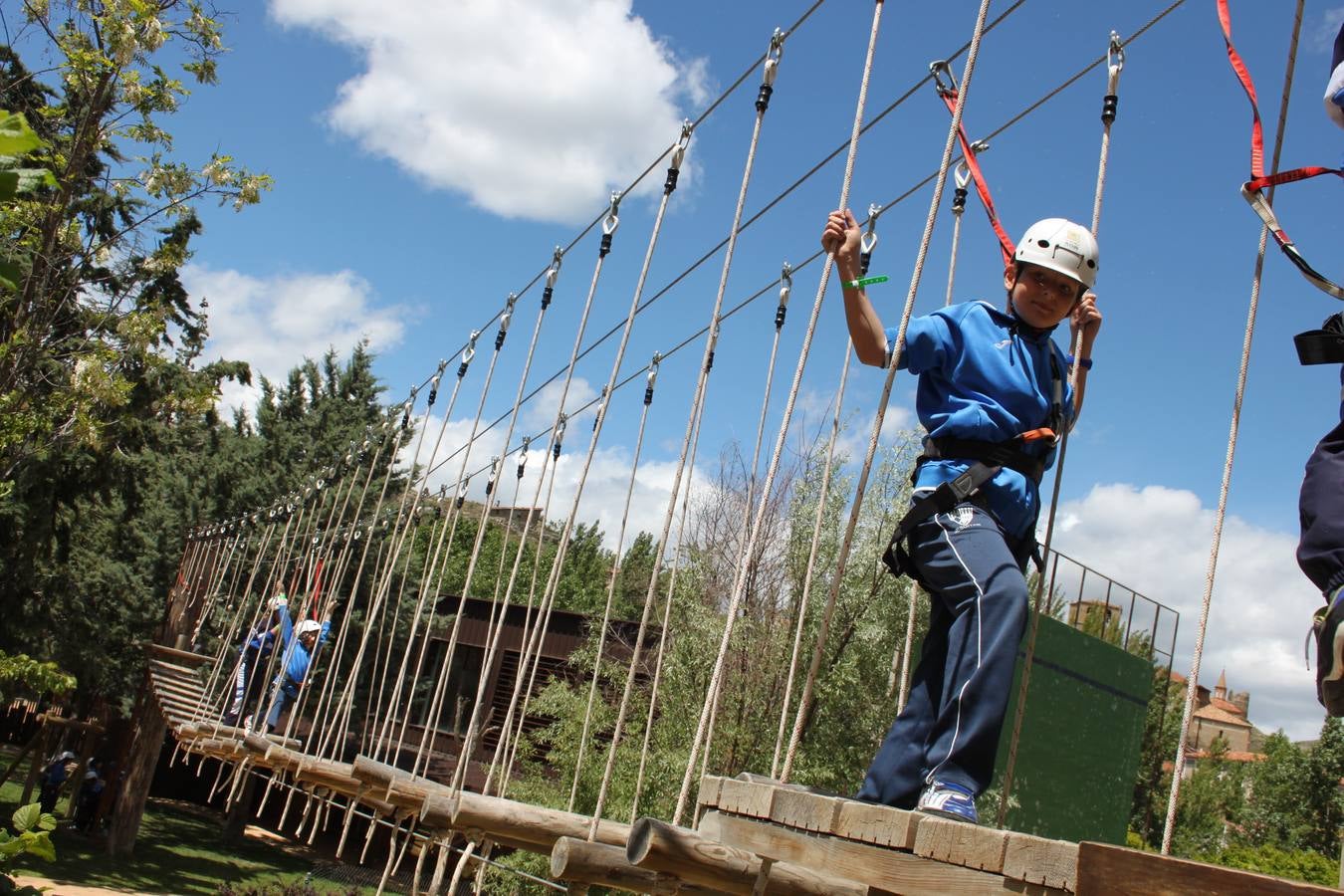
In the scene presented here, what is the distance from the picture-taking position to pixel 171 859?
46.2 ft

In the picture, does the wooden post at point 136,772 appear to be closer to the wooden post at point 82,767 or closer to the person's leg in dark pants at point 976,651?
the wooden post at point 82,767

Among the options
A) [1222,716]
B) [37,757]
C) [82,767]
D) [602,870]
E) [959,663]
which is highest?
[1222,716]

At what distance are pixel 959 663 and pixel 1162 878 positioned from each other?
1057 millimetres

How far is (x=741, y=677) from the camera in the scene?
1052 centimetres

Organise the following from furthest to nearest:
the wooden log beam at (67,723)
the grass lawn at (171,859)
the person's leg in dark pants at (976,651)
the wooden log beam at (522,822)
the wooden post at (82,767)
Answer: 1. the wooden post at (82,767)
2. the wooden log beam at (67,723)
3. the grass lawn at (171,859)
4. the wooden log beam at (522,822)
5. the person's leg in dark pants at (976,651)

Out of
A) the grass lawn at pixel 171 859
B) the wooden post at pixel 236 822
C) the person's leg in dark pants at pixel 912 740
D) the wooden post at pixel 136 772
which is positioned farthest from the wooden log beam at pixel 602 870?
the wooden post at pixel 236 822

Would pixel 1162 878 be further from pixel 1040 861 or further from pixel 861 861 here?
pixel 861 861

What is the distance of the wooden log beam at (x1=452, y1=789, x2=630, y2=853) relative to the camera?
318 centimetres

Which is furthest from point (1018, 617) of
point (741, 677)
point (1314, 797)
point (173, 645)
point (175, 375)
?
point (1314, 797)

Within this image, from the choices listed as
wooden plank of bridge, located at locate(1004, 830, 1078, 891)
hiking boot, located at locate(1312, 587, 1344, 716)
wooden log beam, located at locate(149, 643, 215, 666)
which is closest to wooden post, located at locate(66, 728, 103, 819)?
wooden log beam, located at locate(149, 643, 215, 666)

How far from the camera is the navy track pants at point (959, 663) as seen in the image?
1940mm

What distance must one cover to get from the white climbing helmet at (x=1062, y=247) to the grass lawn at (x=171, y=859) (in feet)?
39.1

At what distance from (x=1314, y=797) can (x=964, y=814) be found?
77.3 ft

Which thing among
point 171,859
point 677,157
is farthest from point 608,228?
point 171,859
